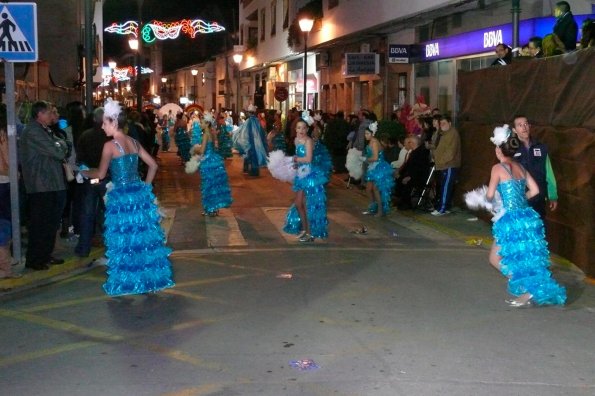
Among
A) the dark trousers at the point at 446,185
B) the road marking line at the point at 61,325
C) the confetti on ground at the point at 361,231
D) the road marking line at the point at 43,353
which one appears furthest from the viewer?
the dark trousers at the point at 446,185

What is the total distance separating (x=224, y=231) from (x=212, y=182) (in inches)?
66.9

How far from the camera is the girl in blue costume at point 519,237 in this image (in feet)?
23.5

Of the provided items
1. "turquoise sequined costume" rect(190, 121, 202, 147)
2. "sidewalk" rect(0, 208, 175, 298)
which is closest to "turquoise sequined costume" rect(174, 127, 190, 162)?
"turquoise sequined costume" rect(190, 121, 202, 147)

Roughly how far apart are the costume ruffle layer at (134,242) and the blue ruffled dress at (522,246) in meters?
3.26

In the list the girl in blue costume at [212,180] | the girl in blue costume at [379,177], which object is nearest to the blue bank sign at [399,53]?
the girl in blue costume at [379,177]

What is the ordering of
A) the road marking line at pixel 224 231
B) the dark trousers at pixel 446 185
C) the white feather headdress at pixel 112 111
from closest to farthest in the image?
the white feather headdress at pixel 112 111, the road marking line at pixel 224 231, the dark trousers at pixel 446 185

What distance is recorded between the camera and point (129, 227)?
298 inches

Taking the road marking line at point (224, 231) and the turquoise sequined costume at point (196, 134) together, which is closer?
the road marking line at point (224, 231)

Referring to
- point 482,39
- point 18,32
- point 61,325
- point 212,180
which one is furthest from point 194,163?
point 61,325

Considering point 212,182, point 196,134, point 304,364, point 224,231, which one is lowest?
point 304,364

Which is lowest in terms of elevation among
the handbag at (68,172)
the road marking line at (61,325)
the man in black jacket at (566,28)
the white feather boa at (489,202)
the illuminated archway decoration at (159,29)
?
the road marking line at (61,325)

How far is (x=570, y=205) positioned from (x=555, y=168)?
643mm

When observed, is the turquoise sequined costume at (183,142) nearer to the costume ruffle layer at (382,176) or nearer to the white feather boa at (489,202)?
the costume ruffle layer at (382,176)

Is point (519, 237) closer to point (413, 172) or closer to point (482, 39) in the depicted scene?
point (413, 172)
